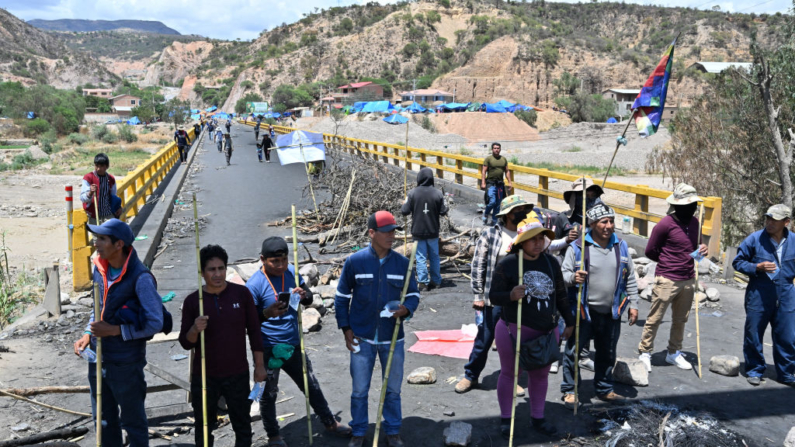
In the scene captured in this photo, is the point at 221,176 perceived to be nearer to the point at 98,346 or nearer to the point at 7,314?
the point at 7,314

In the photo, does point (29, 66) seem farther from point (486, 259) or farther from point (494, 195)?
point (486, 259)

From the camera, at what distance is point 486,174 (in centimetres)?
1241

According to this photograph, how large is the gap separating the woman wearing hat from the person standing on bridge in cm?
359

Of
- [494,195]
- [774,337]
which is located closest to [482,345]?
[774,337]

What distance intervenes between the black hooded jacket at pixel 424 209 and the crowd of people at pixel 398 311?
2.37 meters

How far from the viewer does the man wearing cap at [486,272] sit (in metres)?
4.98

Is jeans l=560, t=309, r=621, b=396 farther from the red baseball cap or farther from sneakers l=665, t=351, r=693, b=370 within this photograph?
the red baseball cap

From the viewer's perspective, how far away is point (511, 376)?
174 inches

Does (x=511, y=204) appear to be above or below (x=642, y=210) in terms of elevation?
above

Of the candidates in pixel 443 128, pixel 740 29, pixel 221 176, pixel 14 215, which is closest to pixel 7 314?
pixel 14 215

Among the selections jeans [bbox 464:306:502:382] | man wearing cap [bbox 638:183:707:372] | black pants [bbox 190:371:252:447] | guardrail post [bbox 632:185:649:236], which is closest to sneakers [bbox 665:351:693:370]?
man wearing cap [bbox 638:183:707:372]

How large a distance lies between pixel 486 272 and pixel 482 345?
608mm

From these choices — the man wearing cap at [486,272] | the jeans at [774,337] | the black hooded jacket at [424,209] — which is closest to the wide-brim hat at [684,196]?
the jeans at [774,337]

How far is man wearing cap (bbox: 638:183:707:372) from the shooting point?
5.62m
